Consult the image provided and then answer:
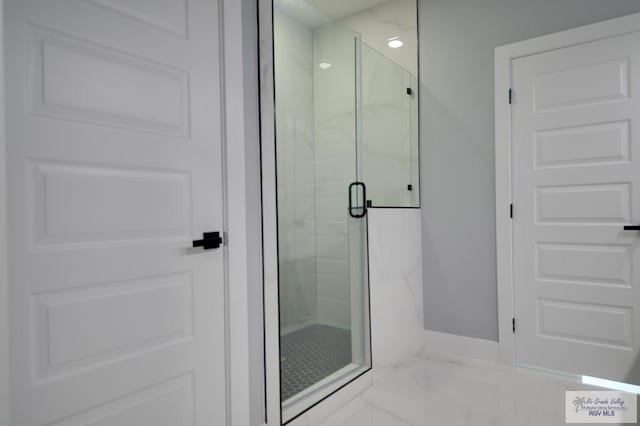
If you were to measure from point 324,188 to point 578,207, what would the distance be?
163 cm

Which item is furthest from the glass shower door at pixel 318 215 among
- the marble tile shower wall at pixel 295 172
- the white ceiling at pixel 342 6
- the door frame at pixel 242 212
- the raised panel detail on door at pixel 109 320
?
the white ceiling at pixel 342 6

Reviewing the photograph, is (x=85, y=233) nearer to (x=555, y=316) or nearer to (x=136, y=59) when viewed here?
(x=136, y=59)

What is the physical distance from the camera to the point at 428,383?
2.28 meters

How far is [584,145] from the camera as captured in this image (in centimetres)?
227

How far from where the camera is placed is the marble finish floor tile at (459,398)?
187 cm

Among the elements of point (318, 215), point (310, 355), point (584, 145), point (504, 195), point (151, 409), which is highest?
point (584, 145)

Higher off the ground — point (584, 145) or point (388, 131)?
point (388, 131)

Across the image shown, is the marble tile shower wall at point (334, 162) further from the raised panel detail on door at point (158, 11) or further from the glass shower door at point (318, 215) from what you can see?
the raised panel detail on door at point (158, 11)

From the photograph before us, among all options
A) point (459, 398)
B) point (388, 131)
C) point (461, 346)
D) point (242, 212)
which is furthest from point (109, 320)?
point (461, 346)

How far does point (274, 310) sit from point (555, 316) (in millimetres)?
1891

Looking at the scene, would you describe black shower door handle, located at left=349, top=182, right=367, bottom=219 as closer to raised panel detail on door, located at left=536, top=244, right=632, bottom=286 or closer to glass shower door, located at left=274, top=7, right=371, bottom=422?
glass shower door, located at left=274, top=7, right=371, bottom=422

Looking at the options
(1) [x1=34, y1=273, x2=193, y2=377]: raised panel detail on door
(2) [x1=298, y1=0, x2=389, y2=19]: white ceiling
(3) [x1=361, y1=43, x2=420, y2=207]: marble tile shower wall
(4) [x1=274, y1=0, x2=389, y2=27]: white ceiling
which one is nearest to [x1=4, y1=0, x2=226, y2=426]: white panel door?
(1) [x1=34, y1=273, x2=193, y2=377]: raised panel detail on door

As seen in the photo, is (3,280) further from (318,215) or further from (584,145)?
(584,145)

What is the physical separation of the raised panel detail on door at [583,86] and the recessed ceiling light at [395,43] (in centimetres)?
107
